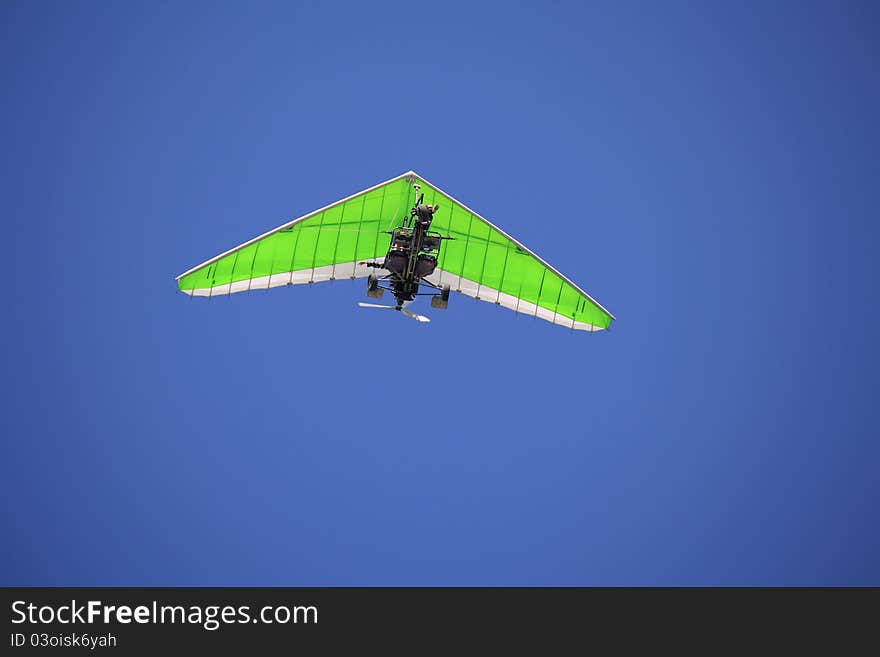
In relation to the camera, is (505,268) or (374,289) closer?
(374,289)

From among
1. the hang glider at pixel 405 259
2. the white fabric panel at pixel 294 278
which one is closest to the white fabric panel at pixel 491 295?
the hang glider at pixel 405 259

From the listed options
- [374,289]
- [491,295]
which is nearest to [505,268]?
[491,295]

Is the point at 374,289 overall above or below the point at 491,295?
below

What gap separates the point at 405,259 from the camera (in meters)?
57.8

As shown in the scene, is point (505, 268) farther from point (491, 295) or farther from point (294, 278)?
point (294, 278)

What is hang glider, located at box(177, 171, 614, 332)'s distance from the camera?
57.8 m

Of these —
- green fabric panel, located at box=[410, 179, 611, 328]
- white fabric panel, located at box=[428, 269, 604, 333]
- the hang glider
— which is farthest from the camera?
white fabric panel, located at box=[428, 269, 604, 333]

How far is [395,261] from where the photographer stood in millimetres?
57750

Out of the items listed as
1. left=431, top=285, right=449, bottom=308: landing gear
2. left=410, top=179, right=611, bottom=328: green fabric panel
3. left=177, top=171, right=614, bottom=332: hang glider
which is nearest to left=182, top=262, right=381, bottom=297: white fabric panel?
left=177, top=171, right=614, bottom=332: hang glider

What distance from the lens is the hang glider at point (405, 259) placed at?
190 feet

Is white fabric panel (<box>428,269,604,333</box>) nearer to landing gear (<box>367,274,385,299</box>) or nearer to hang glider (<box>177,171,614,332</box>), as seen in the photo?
hang glider (<box>177,171,614,332</box>)
